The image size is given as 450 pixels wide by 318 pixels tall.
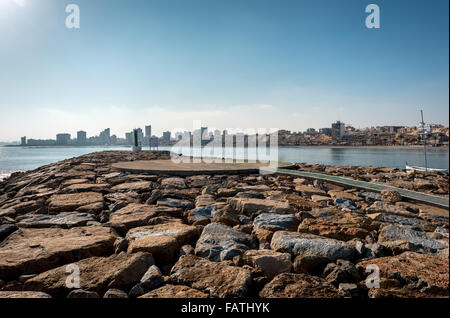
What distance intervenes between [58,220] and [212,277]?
Result: 254cm

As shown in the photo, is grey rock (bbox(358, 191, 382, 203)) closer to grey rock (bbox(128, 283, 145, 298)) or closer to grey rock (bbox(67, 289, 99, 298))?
grey rock (bbox(128, 283, 145, 298))

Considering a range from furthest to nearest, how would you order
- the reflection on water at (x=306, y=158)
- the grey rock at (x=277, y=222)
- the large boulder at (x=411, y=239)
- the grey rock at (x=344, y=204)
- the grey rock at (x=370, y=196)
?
the reflection on water at (x=306, y=158) → the grey rock at (x=370, y=196) → the grey rock at (x=344, y=204) → the grey rock at (x=277, y=222) → the large boulder at (x=411, y=239)

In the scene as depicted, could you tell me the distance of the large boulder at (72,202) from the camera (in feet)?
13.3

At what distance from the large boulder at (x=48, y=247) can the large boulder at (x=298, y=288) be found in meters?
1.61

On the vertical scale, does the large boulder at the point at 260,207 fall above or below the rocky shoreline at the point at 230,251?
above

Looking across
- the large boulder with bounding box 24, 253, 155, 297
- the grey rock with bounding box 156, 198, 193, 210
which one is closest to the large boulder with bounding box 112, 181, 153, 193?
the grey rock with bounding box 156, 198, 193, 210

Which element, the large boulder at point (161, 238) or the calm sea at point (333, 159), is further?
the calm sea at point (333, 159)

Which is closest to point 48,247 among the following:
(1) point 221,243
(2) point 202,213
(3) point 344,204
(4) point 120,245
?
(4) point 120,245

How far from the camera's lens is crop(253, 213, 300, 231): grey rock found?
9.63 ft

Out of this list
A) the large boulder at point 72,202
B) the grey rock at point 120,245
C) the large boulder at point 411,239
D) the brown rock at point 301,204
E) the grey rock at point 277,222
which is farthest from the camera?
the large boulder at point 72,202

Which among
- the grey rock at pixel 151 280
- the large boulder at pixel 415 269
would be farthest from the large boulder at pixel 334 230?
the grey rock at pixel 151 280

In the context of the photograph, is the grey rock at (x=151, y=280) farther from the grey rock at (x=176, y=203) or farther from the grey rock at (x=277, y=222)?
the grey rock at (x=176, y=203)

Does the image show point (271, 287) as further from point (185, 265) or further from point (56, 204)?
point (56, 204)
